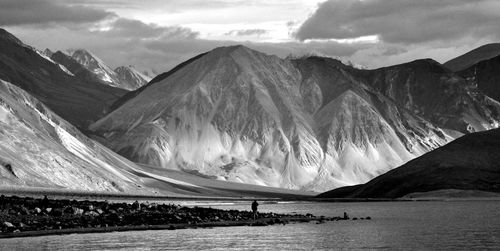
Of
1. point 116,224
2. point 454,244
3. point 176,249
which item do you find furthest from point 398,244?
point 116,224

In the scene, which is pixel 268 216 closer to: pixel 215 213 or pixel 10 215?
pixel 215 213

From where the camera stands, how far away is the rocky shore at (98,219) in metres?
107

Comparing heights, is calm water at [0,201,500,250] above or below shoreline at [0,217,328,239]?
below

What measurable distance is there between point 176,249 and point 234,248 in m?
5.52

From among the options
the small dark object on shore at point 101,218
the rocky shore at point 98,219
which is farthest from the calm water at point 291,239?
the small dark object on shore at point 101,218

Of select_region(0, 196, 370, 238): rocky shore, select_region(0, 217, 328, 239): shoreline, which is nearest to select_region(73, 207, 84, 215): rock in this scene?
select_region(0, 196, 370, 238): rocky shore

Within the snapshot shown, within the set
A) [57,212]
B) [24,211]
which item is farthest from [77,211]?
[24,211]

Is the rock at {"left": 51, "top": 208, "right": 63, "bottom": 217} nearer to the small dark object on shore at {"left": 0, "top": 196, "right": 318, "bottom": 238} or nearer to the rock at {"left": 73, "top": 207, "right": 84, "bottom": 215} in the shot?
the small dark object on shore at {"left": 0, "top": 196, "right": 318, "bottom": 238}

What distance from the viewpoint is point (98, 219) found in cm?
11731

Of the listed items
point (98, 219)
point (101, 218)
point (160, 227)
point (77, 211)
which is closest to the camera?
point (160, 227)

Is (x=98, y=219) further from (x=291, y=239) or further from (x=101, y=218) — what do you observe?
(x=291, y=239)

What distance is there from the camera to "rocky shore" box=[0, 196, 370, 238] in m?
107

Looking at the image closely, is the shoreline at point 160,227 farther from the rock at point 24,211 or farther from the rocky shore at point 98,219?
the rock at point 24,211

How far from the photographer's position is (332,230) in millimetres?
119812
